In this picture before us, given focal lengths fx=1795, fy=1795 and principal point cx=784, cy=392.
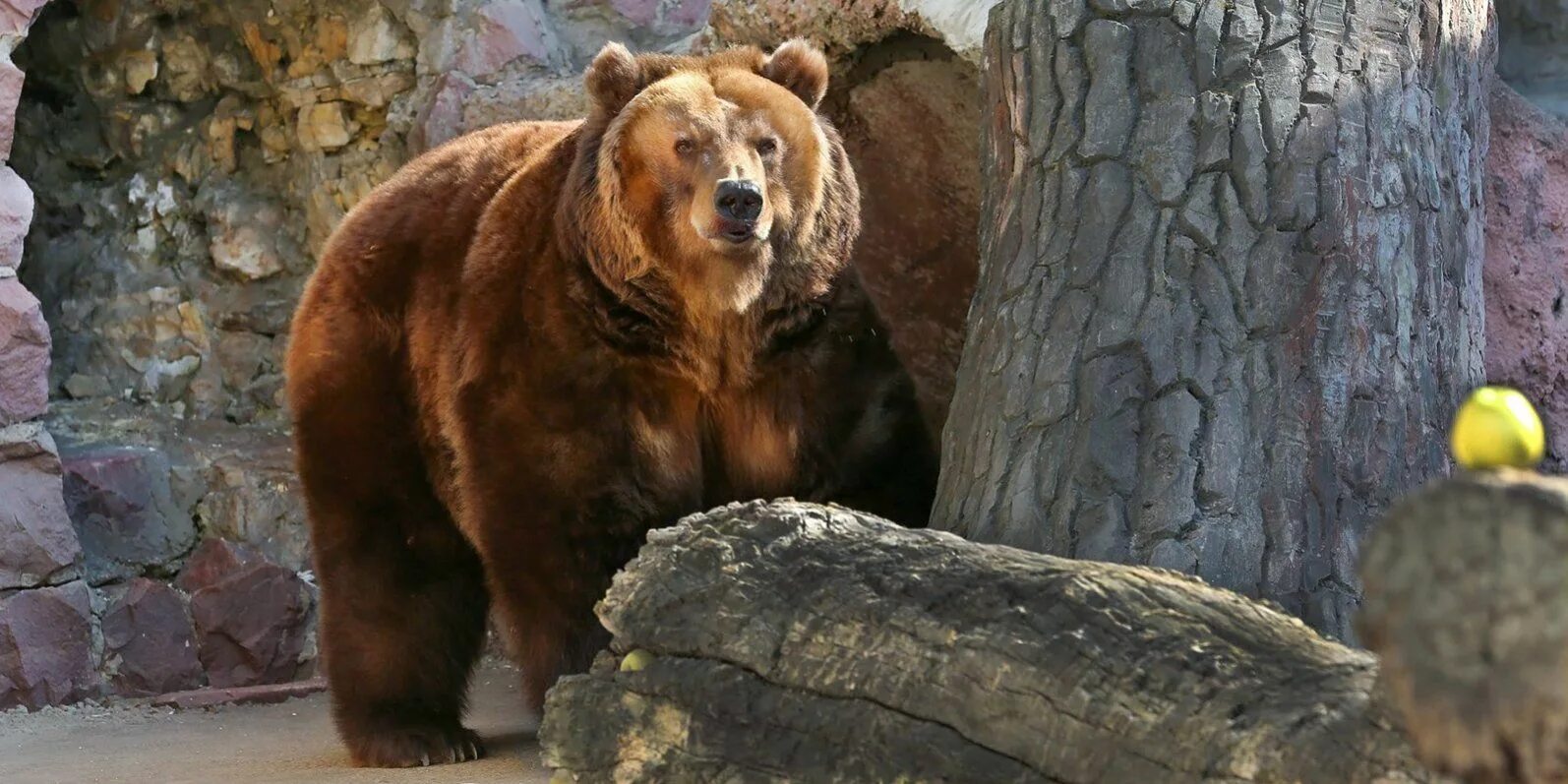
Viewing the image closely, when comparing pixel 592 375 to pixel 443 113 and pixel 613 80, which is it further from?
pixel 443 113

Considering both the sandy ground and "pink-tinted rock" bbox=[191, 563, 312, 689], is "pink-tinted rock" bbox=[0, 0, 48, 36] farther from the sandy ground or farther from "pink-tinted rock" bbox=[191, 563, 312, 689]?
the sandy ground

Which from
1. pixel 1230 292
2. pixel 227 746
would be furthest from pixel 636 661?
pixel 227 746

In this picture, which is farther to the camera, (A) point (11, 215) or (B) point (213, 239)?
(B) point (213, 239)

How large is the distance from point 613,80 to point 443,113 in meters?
2.39

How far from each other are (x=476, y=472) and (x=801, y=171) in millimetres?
1101

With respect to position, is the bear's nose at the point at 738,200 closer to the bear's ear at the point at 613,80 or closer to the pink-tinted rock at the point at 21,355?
the bear's ear at the point at 613,80

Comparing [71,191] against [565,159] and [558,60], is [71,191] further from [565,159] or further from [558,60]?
[565,159]

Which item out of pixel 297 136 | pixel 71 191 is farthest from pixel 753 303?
pixel 71 191

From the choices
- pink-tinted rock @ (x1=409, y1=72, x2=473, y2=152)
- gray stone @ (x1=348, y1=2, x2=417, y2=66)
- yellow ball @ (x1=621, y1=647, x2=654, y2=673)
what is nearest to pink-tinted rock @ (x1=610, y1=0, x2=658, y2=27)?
pink-tinted rock @ (x1=409, y1=72, x2=473, y2=152)

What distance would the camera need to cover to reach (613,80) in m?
4.53

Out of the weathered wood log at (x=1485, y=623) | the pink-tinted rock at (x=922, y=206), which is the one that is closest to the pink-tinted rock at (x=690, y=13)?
the pink-tinted rock at (x=922, y=206)

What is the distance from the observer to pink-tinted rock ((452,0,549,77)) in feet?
22.4

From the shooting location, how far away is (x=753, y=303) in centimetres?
441

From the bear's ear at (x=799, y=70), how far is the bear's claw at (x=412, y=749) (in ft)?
6.43
